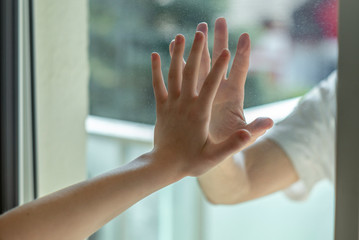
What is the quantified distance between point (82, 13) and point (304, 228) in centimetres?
60

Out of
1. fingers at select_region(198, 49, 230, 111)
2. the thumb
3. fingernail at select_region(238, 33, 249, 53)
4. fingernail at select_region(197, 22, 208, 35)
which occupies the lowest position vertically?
the thumb

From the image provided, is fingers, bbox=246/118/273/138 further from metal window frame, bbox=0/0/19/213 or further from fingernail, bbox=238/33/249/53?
metal window frame, bbox=0/0/19/213

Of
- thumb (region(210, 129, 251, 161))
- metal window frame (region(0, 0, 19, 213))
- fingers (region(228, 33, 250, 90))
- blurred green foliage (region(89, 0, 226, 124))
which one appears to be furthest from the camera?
metal window frame (region(0, 0, 19, 213))

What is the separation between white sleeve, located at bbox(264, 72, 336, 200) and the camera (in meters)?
0.69

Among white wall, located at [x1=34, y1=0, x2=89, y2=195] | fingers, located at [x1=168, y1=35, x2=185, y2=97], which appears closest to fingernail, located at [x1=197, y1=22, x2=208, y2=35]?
fingers, located at [x1=168, y1=35, x2=185, y2=97]

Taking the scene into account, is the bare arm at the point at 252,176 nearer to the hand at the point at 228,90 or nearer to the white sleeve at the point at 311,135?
the white sleeve at the point at 311,135

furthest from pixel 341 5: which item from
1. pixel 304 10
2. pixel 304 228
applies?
pixel 304 228

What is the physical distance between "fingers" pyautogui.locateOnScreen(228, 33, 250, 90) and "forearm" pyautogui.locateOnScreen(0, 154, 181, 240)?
6.3 inches

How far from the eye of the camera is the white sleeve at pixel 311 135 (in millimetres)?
685

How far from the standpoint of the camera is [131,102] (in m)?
0.89

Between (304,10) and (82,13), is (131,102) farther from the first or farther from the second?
(304,10)

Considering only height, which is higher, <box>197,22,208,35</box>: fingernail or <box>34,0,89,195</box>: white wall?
<box>197,22,208,35</box>: fingernail

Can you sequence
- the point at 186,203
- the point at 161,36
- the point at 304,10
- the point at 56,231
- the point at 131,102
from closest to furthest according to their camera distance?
the point at 56,231 < the point at 304,10 < the point at 161,36 < the point at 131,102 < the point at 186,203

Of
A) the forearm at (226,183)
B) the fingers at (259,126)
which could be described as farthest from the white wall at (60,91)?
the fingers at (259,126)
